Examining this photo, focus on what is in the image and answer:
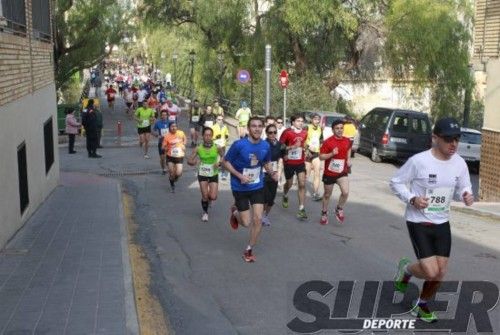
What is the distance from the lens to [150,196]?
46.1 ft

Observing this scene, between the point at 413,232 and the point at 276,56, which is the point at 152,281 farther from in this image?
the point at 276,56

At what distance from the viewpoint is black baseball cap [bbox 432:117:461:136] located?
561cm

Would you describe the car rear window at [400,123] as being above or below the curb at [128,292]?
above

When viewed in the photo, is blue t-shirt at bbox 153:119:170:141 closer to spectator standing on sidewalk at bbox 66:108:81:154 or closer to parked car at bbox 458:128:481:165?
spectator standing on sidewalk at bbox 66:108:81:154

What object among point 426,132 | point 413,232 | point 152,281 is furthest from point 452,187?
point 426,132

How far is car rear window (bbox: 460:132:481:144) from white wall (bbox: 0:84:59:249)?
43.7 feet

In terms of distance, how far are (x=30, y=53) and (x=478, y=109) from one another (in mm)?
27157

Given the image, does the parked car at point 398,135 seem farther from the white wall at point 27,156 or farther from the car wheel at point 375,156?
the white wall at point 27,156

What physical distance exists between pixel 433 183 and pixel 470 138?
17529mm

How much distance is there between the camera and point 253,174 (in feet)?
27.2

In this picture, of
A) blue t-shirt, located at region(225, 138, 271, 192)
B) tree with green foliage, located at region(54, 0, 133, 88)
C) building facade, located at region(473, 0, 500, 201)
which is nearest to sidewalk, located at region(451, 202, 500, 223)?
building facade, located at region(473, 0, 500, 201)

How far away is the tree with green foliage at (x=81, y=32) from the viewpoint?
29.8m

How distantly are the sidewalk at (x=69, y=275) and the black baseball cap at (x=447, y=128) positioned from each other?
3.05 metres

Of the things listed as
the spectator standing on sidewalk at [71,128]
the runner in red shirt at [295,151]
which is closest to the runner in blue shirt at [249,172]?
the runner in red shirt at [295,151]
